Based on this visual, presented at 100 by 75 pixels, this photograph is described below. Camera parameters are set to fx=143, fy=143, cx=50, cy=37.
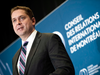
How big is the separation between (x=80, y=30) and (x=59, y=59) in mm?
1469

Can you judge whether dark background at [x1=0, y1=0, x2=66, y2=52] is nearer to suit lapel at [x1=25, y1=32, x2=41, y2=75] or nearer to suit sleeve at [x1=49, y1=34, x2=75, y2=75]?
suit lapel at [x1=25, y1=32, x2=41, y2=75]

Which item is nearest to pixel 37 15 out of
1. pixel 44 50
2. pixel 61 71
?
pixel 44 50

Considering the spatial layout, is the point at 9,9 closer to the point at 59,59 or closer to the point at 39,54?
the point at 39,54

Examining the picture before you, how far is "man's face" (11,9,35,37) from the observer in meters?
1.51

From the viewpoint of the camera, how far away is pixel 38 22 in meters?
3.60

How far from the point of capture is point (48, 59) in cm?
130

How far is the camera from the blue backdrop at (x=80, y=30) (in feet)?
7.63

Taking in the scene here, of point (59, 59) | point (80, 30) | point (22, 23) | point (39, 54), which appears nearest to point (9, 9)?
point (80, 30)

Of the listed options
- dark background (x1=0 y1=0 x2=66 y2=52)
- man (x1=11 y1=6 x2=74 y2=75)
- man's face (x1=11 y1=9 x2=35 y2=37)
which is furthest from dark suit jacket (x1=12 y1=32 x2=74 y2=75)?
dark background (x1=0 y1=0 x2=66 y2=52)

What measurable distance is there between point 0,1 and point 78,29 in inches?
106

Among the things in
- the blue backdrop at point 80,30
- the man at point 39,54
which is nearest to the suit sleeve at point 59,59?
the man at point 39,54

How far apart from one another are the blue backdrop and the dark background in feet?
0.98

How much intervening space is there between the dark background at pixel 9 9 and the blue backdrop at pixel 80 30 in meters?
0.30

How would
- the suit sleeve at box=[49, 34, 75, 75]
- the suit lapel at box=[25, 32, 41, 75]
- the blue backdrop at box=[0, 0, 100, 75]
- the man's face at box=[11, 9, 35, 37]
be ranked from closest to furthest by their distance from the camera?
1. the suit sleeve at box=[49, 34, 75, 75]
2. the suit lapel at box=[25, 32, 41, 75]
3. the man's face at box=[11, 9, 35, 37]
4. the blue backdrop at box=[0, 0, 100, 75]
